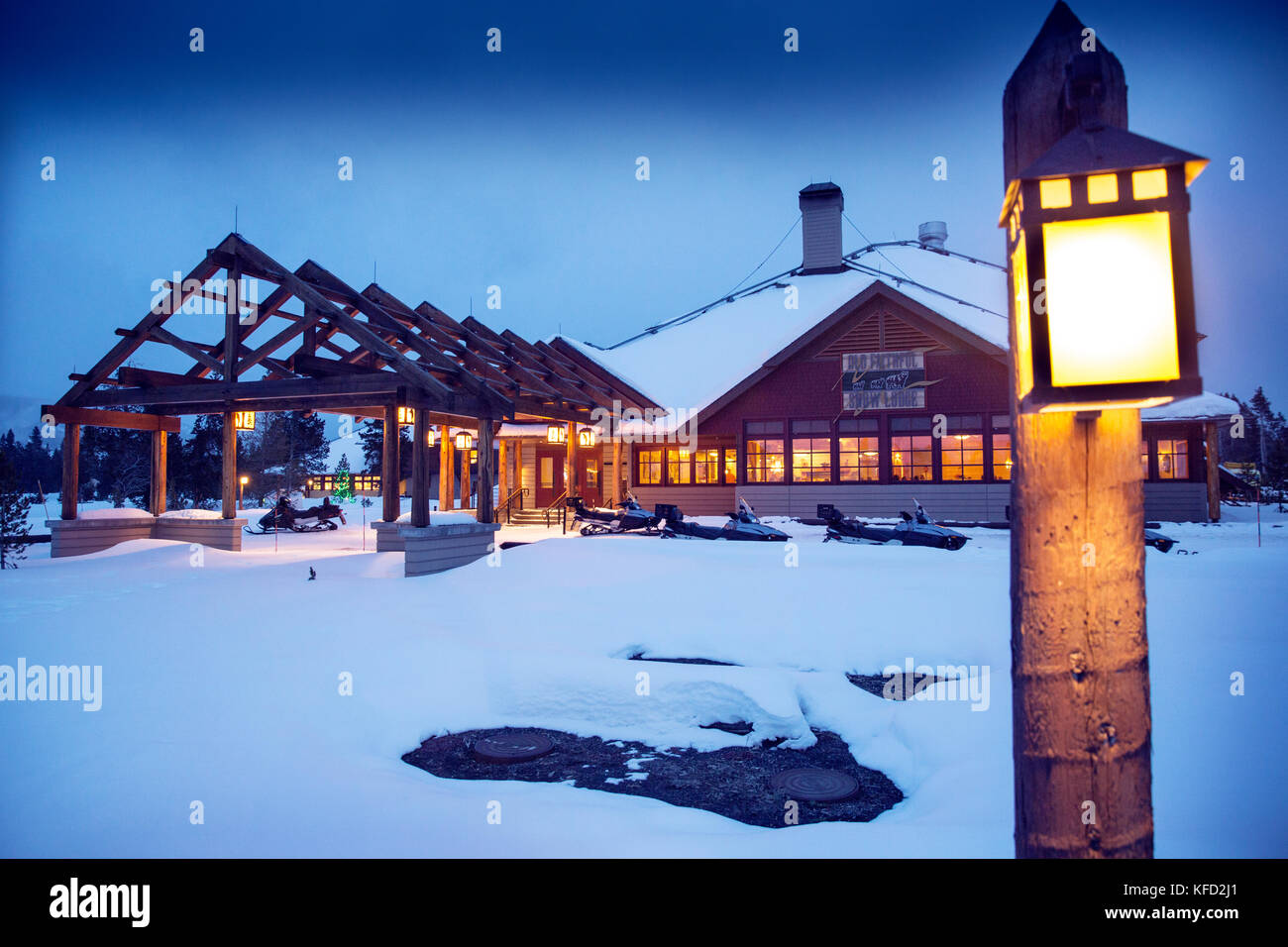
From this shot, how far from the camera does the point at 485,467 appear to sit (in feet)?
43.5

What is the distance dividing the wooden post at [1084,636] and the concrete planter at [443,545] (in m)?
10.7

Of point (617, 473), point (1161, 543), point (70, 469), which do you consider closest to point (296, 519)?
point (70, 469)

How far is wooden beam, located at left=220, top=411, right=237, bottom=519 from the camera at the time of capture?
1462 cm

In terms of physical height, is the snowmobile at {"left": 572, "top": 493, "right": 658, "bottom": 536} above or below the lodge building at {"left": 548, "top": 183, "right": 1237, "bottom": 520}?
below

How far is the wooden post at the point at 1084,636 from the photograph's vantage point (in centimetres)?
209

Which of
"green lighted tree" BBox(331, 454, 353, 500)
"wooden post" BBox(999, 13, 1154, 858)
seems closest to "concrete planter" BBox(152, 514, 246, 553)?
"wooden post" BBox(999, 13, 1154, 858)

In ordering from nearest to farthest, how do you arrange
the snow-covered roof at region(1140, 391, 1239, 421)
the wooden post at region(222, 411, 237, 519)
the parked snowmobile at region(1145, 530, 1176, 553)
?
the parked snowmobile at region(1145, 530, 1176, 553)
the wooden post at region(222, 411, 237, 519)
the snow-covered roof at region(1140, 391, 1239, 421)

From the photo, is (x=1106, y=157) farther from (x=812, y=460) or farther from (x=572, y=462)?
(x=812, y=460)

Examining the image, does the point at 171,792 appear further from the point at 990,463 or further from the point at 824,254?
the point at 824,254

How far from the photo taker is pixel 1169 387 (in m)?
1.88

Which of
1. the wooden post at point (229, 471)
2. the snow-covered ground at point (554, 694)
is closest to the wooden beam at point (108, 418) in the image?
the wooden post at point (229, 471)

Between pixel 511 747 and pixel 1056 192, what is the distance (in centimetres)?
513

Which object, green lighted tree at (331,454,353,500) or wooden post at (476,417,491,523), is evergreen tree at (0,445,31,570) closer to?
wooden post at (476,417,491,523)

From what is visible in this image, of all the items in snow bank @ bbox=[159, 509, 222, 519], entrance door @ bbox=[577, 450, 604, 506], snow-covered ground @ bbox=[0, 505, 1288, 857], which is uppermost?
entrance door @ bbox=[577, 450, 604, 506]
